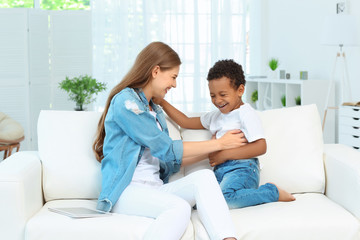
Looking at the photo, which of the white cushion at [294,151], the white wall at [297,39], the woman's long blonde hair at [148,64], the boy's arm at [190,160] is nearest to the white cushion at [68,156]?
the woman's long blonde hair at [148,64]

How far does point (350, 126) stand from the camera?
451 cm

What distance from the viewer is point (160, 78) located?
90.7 inches

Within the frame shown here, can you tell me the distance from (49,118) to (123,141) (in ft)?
1.57

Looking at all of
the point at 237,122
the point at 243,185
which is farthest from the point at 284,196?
the point at 237,122

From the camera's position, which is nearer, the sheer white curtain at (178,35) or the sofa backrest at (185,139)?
the sofa backrest at (185,139)

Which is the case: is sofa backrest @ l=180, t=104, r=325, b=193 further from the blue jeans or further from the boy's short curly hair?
the boy's short curly hair

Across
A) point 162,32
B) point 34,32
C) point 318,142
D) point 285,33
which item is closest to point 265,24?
point 285,33

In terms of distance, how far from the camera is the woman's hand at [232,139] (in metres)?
2.30

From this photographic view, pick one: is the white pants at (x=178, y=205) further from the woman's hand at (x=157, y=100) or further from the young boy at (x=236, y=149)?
the woman's hand at (x=157, y=100)

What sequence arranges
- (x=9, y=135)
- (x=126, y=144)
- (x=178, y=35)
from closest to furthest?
(x=126, y=144) → (x=9, y=135) → (x=178, y=35)

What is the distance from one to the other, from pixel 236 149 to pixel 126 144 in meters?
0.49

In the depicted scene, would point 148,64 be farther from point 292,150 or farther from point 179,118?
point 292,150

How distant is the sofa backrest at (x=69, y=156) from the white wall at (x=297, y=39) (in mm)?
3390

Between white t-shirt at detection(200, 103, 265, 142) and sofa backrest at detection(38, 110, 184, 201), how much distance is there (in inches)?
11.0
